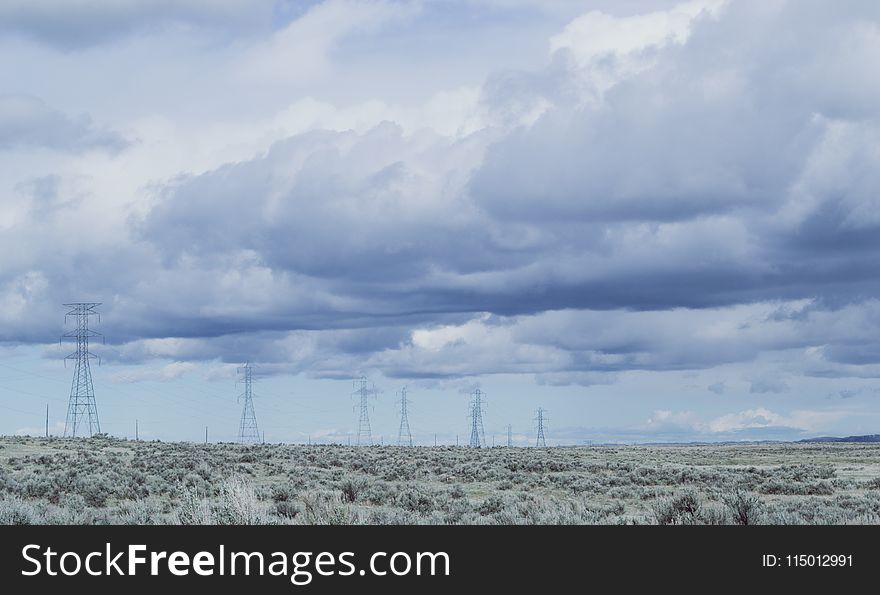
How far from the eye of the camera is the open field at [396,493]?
2231cm

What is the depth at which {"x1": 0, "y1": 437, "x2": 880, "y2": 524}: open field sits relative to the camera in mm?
22312

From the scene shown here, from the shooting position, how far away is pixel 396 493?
35.2 meters

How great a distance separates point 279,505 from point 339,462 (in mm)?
35382

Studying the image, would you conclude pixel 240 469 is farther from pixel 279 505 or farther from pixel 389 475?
pixel 279 505

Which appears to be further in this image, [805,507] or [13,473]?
[13,473]
